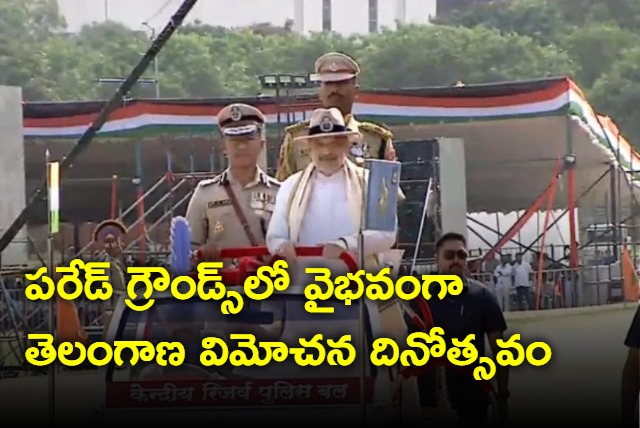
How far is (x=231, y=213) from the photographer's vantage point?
6.78 m

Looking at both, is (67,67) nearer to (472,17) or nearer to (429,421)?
(472,17)

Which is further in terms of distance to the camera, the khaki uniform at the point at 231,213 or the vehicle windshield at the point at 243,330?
the khaki uniform at the point at 231,213

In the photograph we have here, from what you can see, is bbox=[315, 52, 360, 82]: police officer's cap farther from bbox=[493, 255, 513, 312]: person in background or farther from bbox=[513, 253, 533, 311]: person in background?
bbox=[513, 253, 533, 311]: person in background

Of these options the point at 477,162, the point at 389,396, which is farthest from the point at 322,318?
the point at 477,162

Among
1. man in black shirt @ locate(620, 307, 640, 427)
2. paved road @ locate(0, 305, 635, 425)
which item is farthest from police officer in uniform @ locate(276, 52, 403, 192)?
man in black shirt @ locate(620, 307, 640, 427)

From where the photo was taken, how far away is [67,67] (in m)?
19.7

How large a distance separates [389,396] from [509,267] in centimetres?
1870

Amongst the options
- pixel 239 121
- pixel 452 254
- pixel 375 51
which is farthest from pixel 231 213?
pixel 375 51

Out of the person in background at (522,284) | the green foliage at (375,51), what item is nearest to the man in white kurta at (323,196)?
the green foliage at (375,51)

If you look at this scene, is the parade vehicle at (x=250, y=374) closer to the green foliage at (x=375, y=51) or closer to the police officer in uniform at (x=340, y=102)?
the police officer in uniform at (x=340, y=102)

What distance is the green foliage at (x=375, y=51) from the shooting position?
54.2 ft

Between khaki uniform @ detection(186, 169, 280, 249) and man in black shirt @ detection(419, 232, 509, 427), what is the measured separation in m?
0.82

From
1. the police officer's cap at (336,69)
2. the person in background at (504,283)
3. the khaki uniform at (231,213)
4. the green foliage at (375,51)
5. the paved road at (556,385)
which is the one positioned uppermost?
the green foliage at (375,51)

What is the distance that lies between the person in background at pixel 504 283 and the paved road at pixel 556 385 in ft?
8.43
